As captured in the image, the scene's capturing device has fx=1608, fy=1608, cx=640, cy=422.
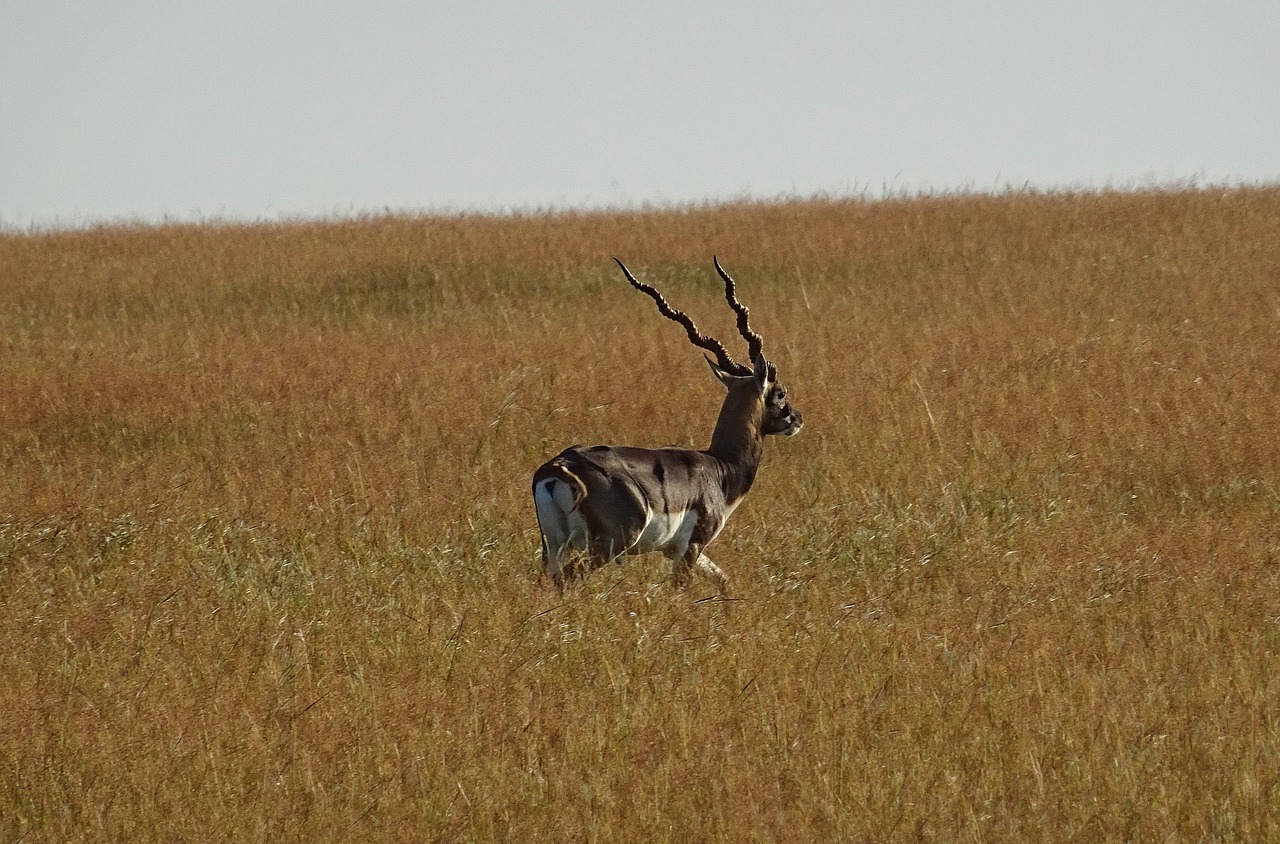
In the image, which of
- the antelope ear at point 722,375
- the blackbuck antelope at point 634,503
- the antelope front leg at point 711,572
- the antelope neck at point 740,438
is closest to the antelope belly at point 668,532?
the blackbuck antelope at point 634,503

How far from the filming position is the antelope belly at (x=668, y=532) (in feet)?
25.8

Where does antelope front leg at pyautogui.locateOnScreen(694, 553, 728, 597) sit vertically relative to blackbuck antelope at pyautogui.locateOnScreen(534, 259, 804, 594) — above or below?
below

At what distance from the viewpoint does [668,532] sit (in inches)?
313

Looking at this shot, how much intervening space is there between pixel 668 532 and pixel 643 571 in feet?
0.78

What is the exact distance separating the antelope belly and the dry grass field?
0.23 meters

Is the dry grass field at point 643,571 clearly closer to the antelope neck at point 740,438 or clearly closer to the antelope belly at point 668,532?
the antelope belly at point 668,532

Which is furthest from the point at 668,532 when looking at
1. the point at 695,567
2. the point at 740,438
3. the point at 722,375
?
the point at 722,375

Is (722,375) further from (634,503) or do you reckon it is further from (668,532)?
(634,503)

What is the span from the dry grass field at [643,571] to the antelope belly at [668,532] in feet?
0.75

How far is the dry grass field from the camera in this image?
5.03 metres

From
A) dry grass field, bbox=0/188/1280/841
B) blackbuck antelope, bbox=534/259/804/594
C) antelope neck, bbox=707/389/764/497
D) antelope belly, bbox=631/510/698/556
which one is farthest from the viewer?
antelope neck, bbox=707/389/764/497

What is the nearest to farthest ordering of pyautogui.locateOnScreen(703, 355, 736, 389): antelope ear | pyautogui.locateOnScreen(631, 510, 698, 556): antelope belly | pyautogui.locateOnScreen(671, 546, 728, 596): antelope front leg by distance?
pyautogui.locateOnScreen(671, 546, 728, 596): antelope front leg
pyautogui.locateOnScreen(631, 510, 698, 556): antelope belly
pyautogui.locateOnScreen(703, 355, 736, 389): antelope ear

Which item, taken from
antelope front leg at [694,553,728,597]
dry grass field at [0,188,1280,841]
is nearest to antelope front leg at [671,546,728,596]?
antelope front leg at [694,553,728,597]

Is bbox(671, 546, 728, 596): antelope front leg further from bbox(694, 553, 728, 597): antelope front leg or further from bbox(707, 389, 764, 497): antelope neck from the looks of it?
bbox(707, 389, 764, 497): antelope neck
